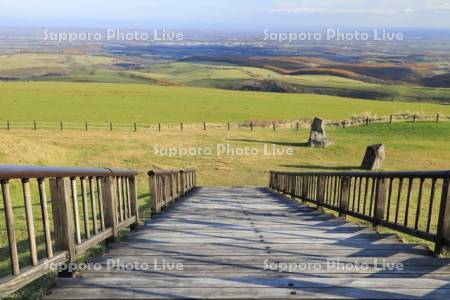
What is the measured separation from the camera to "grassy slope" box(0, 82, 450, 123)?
45.9 meters

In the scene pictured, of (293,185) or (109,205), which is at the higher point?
(109,205)

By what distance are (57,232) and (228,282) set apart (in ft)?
5.23

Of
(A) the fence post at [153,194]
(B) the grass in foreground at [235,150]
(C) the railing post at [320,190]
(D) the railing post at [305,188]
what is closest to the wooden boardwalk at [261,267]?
(A) the fence post at [153,194]

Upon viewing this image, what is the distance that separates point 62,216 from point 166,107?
52053mm

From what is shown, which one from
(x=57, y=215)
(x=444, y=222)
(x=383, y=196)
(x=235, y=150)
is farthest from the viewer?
(x=235, y=150)

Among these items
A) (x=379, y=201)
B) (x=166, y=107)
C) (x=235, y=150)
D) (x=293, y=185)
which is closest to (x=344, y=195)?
(x=379, y=201)

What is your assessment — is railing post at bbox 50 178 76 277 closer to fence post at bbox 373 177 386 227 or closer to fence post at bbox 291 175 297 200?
fence post at bbox 373 177 386 227

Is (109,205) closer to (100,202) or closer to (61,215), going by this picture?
(100,202)

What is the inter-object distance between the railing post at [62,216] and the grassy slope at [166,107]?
40.1 metres

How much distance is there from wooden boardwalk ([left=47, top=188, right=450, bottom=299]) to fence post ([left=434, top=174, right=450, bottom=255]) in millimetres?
165

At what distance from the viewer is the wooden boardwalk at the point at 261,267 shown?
3.14 m

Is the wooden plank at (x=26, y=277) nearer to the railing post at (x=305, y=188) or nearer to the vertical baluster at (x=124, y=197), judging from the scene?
the vertical baluster at (x=124, y=197)

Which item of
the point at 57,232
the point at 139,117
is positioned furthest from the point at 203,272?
the point at 139,117

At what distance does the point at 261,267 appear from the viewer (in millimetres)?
3758
